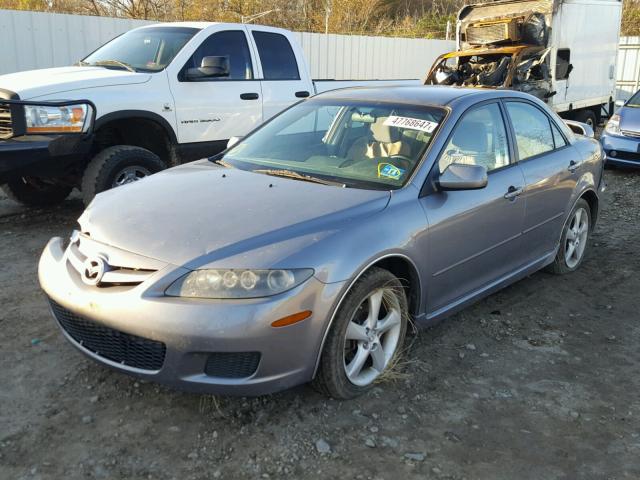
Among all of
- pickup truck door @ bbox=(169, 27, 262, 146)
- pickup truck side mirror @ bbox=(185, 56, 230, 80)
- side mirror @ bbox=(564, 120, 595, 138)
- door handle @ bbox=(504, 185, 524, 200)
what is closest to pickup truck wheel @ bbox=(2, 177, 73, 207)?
pickup truck door @ bbox=(169, 27, 262, 146)

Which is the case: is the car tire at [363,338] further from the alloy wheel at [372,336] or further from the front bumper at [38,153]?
the front bumper at [38,153]

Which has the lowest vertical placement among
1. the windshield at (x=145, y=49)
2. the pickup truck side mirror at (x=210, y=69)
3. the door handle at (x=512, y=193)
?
the door handle at (x=512, y=193)

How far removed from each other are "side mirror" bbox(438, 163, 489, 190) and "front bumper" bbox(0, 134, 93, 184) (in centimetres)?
344

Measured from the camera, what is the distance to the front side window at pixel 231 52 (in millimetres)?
6543

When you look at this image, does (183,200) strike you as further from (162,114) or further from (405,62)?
(405,62)

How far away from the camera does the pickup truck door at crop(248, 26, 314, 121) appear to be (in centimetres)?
706

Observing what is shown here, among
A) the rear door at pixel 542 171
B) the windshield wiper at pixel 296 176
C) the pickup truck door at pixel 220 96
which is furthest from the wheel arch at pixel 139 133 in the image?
the rear door at pixel 542 171

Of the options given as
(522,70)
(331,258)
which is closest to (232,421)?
(331,258)

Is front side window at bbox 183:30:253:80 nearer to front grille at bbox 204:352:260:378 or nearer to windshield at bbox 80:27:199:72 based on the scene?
windshield at bbox 80:27:199:72

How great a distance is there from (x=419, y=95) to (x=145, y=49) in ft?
11.8

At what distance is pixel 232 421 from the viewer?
306 cm

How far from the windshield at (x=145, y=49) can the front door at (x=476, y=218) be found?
11.6ft

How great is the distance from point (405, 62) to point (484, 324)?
45.5 feet

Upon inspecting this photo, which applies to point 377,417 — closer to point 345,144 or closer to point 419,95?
point 345,144
